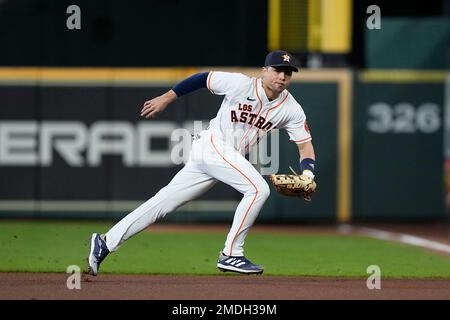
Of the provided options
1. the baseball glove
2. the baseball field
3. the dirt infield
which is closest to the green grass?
the baseball field

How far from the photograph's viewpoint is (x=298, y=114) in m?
8.36

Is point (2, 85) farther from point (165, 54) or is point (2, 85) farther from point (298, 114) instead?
point (298, 114)

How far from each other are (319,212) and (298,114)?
274 inches

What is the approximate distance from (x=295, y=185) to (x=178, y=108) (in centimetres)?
672

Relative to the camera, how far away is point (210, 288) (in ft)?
25.4

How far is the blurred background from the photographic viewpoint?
14.8m

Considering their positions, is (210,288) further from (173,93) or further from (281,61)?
(281,61)

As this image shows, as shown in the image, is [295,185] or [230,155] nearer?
[230,155]

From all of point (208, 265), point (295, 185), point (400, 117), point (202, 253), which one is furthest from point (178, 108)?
point (295, 185)

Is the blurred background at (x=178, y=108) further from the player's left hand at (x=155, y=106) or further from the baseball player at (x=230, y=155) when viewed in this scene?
the player's left hand at (x=155, y=106)

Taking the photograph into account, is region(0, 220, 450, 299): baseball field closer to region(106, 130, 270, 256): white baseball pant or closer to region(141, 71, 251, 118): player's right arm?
region(106, 130, 270, 256): white baseball pant

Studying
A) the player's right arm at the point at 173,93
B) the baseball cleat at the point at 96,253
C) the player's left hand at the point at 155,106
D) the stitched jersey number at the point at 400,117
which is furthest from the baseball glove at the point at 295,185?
the stitched jersey number at the point at 400,117

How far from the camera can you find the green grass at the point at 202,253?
928 centimetres

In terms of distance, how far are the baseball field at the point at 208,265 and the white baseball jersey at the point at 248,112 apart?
1.09m
